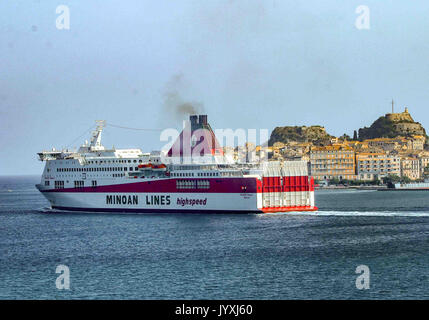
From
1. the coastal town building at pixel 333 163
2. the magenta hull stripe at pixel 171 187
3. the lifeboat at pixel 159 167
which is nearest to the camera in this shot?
the magenta hull stripe at pixel 171 187

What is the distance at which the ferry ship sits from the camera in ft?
188

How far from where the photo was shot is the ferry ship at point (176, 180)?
57.3 meters

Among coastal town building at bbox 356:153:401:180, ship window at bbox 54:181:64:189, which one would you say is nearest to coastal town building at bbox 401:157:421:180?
coastal town building at bbox 356:153:401:180

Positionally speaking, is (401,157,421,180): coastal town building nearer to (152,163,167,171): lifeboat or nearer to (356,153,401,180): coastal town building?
(356,153,401,180): coastal town building

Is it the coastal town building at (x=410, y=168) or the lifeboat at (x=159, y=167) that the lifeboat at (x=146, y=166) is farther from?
the coastal town building at (x=410, y=168)

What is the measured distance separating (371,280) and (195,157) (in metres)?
31.5

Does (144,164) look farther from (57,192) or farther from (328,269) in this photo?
(328,269)

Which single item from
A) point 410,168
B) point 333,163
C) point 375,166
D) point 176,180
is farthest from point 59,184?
point 410,168

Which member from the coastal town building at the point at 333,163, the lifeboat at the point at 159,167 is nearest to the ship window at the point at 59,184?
the lifeboat at the point at 159,167

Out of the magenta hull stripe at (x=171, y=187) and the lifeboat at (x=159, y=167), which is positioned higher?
the lifeboat at (x=159, y=167)

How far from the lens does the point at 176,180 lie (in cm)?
5919

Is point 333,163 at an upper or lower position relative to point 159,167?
upper

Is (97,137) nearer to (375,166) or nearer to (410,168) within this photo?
(375,166)
